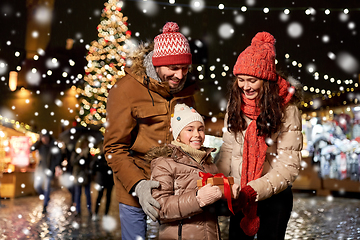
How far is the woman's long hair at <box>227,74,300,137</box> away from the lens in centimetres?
317

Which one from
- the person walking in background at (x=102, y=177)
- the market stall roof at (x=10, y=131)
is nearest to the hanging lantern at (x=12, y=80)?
the market stall roof at (x=10, y=131)

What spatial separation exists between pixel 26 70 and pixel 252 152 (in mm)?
33337

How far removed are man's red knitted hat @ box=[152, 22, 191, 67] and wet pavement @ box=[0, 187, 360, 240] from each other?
4.50 meters

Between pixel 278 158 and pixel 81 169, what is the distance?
282 inches

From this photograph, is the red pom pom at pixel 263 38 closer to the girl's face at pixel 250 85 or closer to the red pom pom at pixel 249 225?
the girl's face at pixel 250 85

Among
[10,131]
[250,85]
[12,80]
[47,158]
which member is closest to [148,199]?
[250,85]

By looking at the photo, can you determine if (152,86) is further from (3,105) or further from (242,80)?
(3,105)

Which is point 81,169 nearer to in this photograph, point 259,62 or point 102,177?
point 102,177

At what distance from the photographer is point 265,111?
10.4 ft

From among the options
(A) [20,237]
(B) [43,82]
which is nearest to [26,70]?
(B) [43,82]

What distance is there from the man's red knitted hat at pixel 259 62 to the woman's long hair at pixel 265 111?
0.08 m

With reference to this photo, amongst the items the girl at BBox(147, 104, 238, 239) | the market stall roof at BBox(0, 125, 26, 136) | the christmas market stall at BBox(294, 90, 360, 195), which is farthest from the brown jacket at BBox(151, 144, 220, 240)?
the market stall roof at BBox(0, 125, 26, 136)

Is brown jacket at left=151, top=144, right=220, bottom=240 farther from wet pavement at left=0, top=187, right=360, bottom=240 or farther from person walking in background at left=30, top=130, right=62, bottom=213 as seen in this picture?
person walking in background at left=30, top=130, right=62, bottom=213

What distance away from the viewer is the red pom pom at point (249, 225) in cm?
326
